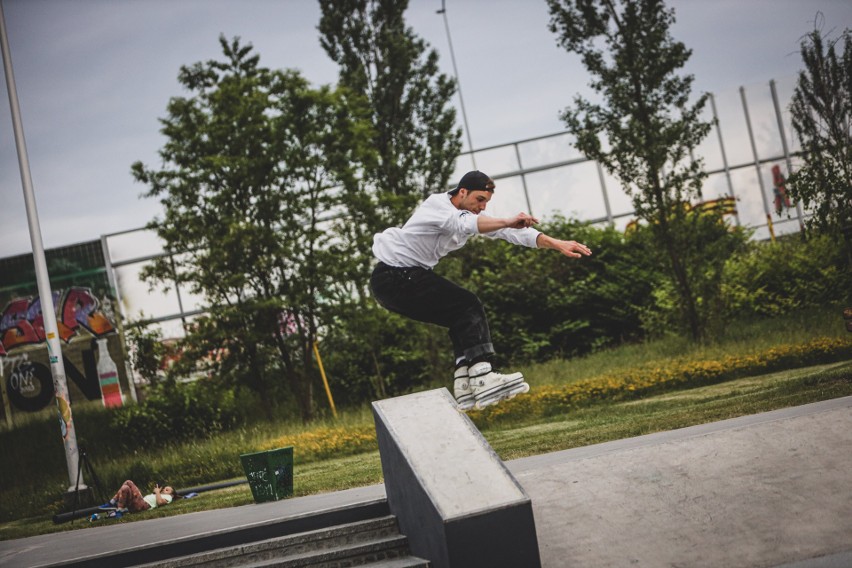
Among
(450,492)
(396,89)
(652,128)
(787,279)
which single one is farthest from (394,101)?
(450,492)

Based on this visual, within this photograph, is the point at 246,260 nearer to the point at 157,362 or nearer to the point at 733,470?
the point at 157,362

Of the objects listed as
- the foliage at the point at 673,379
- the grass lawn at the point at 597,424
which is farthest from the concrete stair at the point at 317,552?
the foliage at the point at 673,379

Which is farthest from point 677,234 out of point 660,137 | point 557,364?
point 557,364

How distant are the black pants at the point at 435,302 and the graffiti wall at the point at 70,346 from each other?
62.3 ft

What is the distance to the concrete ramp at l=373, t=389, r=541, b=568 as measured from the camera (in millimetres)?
4852

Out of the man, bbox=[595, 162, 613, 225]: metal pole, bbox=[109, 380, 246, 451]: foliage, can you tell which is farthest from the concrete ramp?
bbox=[595, 162, 613, 225]: metal pole

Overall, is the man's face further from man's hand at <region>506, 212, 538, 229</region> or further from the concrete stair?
the concrete stair

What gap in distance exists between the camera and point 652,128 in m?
16.9

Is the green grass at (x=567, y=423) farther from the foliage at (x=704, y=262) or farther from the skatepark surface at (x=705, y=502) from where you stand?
the skatepark surface at (x=705, y=502)

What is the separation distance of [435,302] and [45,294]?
10355 mm

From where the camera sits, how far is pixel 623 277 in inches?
892

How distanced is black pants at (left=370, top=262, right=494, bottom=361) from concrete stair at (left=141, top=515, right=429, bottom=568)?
1704 millimetres

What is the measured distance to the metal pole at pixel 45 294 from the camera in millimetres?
13180

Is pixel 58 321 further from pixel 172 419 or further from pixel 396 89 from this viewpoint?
pixel 396 89
